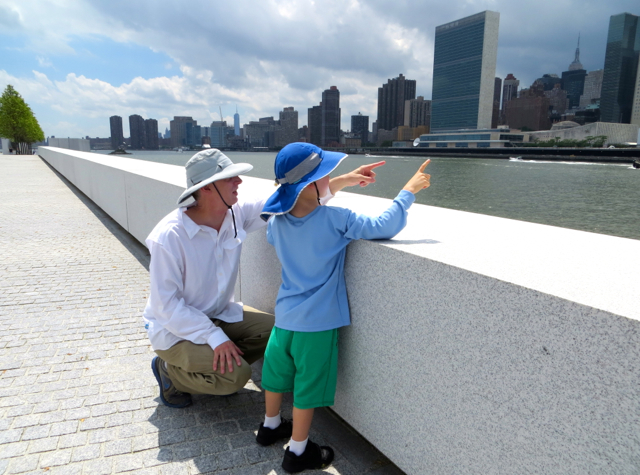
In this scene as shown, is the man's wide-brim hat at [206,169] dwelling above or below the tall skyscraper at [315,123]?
below

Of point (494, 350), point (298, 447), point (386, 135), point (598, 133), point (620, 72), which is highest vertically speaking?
point (620, 72)

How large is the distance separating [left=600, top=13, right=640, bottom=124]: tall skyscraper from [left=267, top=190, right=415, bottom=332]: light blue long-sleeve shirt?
207257 mm

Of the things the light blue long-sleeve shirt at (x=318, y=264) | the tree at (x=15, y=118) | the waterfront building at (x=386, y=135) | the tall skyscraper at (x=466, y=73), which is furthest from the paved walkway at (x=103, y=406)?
the waterfront building at (x=386, y=135)

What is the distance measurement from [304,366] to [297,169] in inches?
40.3

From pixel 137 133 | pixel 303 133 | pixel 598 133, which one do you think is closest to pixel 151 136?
pixel 137 133

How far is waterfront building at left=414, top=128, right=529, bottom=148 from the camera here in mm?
121000

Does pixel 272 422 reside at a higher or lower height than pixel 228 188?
lower

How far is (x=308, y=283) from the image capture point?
2.47 meters

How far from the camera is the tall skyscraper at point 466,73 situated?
15012cm

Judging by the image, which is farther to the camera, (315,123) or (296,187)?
(315,123)

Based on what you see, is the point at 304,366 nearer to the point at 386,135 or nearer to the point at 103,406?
the point at 103,406

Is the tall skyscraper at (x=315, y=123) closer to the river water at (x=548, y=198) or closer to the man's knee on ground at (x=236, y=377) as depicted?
the river water at (x=548, y=198)

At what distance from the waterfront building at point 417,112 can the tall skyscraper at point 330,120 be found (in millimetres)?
76221

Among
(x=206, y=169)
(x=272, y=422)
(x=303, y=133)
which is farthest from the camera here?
(x=303, y=133)
